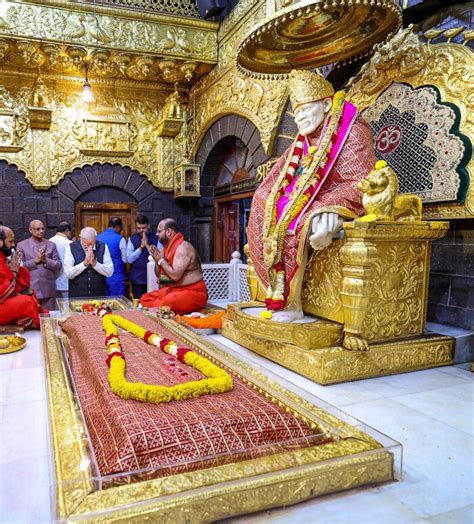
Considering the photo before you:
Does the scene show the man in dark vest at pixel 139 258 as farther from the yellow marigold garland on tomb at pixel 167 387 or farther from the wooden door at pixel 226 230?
the yellow marigold garland on tomb at pixel 167 387

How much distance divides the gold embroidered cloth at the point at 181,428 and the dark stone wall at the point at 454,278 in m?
1.98

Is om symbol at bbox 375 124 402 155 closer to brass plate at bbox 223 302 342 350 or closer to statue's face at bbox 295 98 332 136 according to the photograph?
statue's face at bbox 295 98 332 136

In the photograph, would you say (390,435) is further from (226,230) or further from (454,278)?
(226,230)

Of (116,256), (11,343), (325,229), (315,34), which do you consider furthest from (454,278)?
(116,256)

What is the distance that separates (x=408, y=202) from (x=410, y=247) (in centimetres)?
31

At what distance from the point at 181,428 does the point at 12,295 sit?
3092 millimetres

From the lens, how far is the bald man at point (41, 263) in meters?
4.86

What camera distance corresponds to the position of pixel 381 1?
10.1 ft

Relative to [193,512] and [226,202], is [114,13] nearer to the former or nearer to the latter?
[226,202]

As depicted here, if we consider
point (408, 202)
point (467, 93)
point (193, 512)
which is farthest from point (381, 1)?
point (193, 512)

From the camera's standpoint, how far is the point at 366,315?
2.82m

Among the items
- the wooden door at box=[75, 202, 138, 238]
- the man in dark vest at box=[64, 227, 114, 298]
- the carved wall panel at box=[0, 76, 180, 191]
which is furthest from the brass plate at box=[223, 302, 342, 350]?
the carved wall panel at box=[0, 76, 180, 191]

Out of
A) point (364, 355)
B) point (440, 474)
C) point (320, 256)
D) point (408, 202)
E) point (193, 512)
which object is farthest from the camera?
point (320, 256)

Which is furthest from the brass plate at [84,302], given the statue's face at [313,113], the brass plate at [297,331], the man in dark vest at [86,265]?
the statue's face at [313,113]
